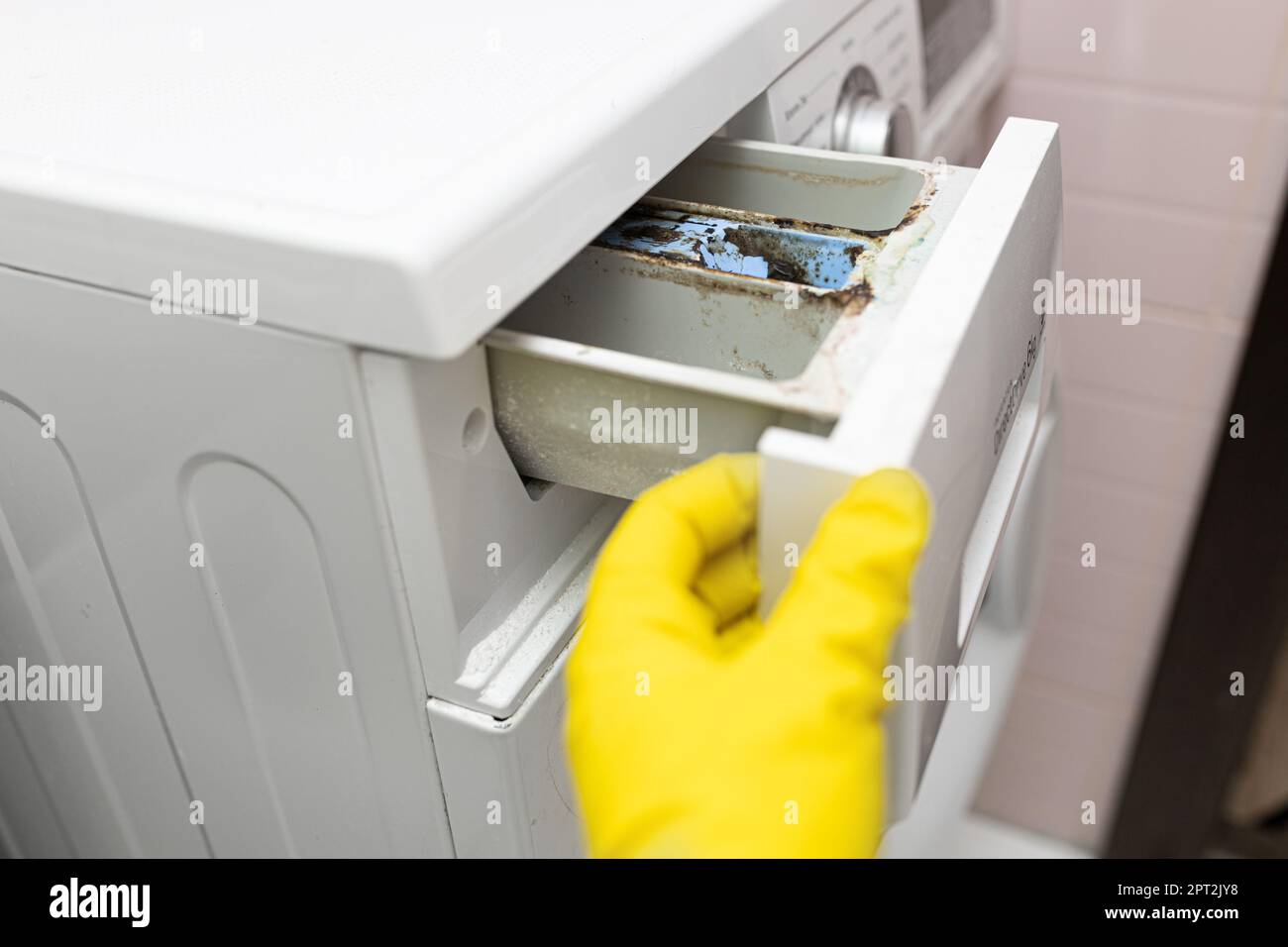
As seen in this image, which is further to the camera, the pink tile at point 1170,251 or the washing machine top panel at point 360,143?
the pink tile at point 1170,251

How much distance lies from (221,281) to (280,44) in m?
0.15

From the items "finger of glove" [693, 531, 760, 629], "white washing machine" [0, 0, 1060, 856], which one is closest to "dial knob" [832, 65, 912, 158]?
"white washing machine" [0, 0, 1060, 856]

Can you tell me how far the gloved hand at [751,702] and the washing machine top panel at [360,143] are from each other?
11cm

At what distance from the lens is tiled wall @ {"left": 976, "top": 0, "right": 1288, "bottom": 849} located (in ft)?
2.63

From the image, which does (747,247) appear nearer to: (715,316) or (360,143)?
(715,316)

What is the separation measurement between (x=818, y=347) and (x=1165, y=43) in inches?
22.4

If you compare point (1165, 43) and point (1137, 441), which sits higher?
point (1165, 43)

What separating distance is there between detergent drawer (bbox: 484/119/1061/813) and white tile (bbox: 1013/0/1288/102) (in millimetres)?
432

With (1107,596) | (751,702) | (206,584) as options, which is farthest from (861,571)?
(1107,596)

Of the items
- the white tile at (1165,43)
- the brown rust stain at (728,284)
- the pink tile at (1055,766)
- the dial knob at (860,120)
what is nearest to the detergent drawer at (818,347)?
the brown rust stain at (728,284)

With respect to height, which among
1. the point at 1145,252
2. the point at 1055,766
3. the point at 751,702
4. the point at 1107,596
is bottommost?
the point at 1055,766

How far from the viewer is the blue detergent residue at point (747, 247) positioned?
45 cm

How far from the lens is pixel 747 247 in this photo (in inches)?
18.3

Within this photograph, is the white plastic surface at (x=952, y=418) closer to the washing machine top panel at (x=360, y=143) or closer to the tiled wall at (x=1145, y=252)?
the washing machine top panel at (x=360, y=143)
